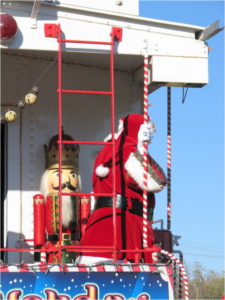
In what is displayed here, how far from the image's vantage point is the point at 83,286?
26.0ft

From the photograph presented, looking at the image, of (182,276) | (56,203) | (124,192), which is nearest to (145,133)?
(124,192)

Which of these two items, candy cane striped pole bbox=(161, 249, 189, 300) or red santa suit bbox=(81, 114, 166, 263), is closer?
candy cane striped pole bbox=(161, 249, 189, 300)

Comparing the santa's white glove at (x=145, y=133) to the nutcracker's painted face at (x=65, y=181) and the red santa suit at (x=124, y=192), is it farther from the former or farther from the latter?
the nutcracker's painted face at (x=65, y=181)

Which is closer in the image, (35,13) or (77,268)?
(77,268)

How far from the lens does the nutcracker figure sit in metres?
9.35

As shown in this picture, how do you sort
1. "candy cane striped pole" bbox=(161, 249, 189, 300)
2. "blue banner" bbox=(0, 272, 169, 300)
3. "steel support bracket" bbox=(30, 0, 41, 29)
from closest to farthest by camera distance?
1. "blue banner" bbox=(0, 272, 169, 300)
2. "candy cane striped pole" bbox=(161, 249, 189, 300)
3. "steel support bracket" bbox=(30, 0, 41, 29)

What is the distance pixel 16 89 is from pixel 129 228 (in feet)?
7.20

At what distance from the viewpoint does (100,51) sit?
884 cm

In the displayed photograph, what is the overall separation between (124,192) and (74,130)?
137 cm

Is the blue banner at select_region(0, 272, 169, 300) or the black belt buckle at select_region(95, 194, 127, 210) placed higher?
the black belt buckle at select_region(95, 194, 127, 210)

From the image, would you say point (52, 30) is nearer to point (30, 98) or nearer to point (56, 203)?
point (30, 98)

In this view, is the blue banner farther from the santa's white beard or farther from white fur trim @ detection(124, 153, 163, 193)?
the santa's white beard

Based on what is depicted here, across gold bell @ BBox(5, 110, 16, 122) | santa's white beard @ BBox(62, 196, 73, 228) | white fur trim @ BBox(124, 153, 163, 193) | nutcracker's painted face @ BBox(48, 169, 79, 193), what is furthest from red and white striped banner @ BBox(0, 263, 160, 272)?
gold bell @ BBox(5, 110, 16, 122)

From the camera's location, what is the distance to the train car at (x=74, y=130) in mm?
8039
